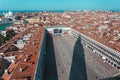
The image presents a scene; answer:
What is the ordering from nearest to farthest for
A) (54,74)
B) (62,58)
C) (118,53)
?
(54,74) < (118,53) < (62,58)

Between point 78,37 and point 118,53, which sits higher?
point 118,53

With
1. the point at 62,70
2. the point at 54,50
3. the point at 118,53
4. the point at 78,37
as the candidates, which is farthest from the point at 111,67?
the point at 78,37

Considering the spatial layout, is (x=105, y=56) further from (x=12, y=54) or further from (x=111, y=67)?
(x=12, y=54)

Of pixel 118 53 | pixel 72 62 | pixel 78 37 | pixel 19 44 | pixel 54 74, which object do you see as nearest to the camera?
pixel 54 74

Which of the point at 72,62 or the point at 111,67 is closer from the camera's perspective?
the point at 111,67

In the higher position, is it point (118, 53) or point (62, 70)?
point (118, 53)

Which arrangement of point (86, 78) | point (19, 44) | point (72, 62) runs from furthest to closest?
point (19, 44) < point (72, 62) < point (86, 78)

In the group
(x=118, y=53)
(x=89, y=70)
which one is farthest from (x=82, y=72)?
(x=118, y=53)

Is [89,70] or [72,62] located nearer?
[89,70]

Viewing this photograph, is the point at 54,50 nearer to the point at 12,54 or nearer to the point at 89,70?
the point at 12,54
